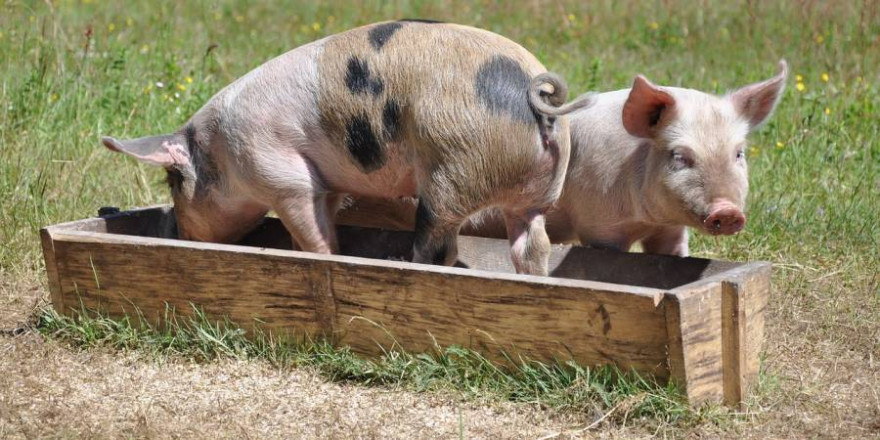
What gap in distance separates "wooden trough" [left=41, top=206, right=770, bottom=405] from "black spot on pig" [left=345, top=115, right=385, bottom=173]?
50 cm

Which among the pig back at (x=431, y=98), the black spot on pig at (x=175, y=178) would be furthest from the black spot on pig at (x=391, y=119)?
the black spot on pig at (x=175, y=178)

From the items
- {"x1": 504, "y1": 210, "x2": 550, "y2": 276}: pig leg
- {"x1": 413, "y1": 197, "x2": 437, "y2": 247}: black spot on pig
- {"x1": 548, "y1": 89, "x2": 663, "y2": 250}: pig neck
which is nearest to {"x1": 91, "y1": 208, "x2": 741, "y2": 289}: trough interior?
{"x1": 548, "y1": 89, "x2": 663, "y2": 250}: pig neck

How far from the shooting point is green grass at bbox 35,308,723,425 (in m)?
3.71

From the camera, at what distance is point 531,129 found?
13.9 ft

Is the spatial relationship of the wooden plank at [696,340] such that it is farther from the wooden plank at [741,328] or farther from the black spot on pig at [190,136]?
the black spot on pig at [190,136]

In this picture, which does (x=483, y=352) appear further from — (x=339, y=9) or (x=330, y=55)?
(x=339, y=9)

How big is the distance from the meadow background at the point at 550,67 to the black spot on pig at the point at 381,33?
1.35 meters

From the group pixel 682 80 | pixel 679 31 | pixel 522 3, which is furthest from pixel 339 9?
pixel 682 80

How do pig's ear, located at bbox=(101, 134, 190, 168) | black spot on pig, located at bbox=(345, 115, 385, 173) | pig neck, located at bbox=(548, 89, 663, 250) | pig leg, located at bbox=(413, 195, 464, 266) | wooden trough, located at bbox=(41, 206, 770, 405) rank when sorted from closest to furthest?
wooden trough, located at bbox=(41, 206, 770, 405), pig leg, located at bbox=(413, 195, 464, 266), black spot on pig, located at bbox=(345, 115, 385, 173), pig neck, located at bbox=(548, 89, 663, 250), pig's ear, located at bbox=(101, 134, 190, 168)

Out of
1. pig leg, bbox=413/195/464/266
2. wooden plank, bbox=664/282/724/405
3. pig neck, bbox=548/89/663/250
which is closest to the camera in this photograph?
wooden plank, bbox=664/282/724/405

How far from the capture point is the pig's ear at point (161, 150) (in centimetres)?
487

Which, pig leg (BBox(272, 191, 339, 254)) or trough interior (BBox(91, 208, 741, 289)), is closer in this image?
trough interior (BBox(91, 208, 741, 289))

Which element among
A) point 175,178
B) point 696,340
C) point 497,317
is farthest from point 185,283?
point 696,340

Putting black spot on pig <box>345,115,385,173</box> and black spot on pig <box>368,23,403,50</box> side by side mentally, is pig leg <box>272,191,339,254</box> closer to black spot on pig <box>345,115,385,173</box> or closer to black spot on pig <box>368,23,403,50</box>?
black spot on pig <box>345,115,385,173</box>
